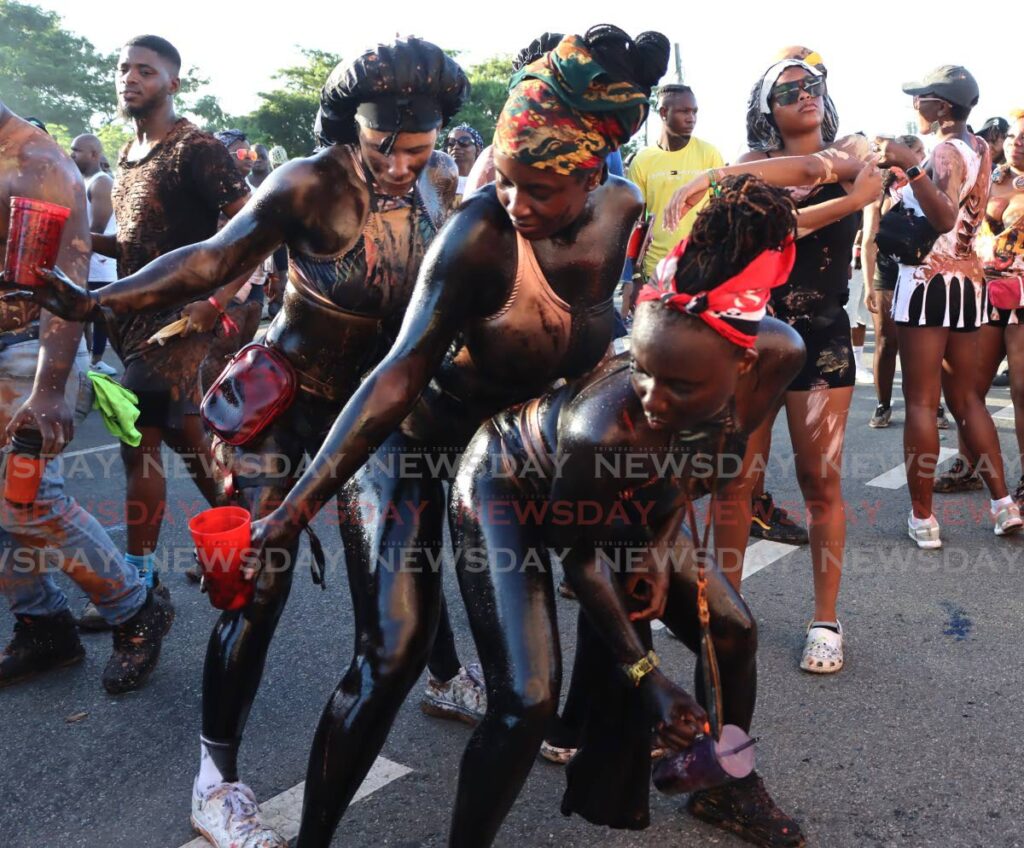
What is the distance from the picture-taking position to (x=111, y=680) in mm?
3141

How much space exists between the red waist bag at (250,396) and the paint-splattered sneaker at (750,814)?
1.45 metres

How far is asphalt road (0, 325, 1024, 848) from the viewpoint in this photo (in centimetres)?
241

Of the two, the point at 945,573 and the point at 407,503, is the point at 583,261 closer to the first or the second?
the point at 407,503

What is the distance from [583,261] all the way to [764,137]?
4.71 ft

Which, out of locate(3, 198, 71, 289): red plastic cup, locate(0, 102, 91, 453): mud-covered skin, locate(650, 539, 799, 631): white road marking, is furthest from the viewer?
locate(650, 539, 799, 631): white road marking

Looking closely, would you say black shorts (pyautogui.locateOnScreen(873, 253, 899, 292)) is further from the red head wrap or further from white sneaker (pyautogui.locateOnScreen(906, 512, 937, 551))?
the red head wrap

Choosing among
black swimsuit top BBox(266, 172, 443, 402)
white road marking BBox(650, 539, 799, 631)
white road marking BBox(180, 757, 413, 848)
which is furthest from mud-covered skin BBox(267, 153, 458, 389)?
white road marking BBox(650, 539, 799, 631)

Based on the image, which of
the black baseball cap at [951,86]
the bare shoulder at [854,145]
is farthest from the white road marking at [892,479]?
the bare shoulder at [854,145]

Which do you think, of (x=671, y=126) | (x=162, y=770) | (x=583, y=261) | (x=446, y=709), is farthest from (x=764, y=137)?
(x=671, y=126)

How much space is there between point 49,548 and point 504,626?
1928mm

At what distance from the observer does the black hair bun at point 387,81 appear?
2227 millimetres

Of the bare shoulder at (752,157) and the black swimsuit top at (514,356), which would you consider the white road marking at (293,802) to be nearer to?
the black swimsuit top at (514,356)

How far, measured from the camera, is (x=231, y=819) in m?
2.31

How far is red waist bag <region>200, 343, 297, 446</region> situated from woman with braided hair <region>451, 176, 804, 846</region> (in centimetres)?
56
